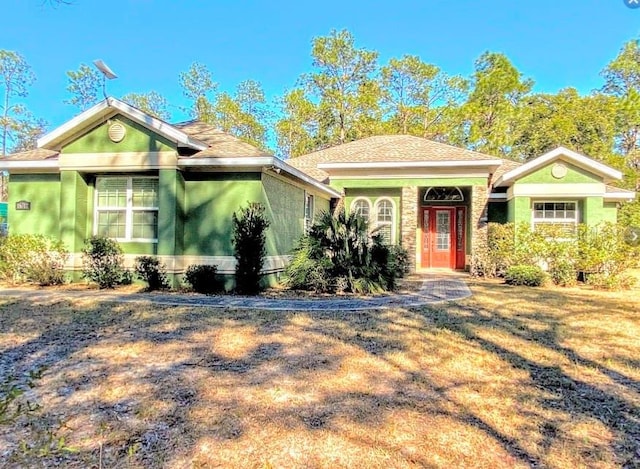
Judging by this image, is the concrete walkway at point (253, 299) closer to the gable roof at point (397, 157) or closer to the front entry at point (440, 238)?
the gable roof at point (397, 157)

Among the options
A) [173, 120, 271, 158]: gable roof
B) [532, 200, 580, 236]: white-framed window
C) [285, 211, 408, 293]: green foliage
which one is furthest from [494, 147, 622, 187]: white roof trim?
[173, 120, 271, 158]: gable roof

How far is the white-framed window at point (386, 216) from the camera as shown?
16859 millimetres

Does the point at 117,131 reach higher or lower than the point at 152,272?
higher

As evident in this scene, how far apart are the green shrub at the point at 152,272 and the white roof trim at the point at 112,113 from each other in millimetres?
2934

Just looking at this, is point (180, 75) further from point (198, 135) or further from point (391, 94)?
point (198, 135)

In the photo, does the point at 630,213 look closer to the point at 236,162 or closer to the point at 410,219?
the point at 410,219

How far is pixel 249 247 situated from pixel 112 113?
4956mm

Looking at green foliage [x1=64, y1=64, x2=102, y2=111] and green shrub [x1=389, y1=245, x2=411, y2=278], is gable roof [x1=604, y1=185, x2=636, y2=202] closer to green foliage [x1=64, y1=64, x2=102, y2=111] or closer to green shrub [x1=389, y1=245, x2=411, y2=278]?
green shrub [x1=389, y1=245, x2=411, y2=278]

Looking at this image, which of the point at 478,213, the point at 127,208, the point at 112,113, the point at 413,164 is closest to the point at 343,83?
the point at 413,164

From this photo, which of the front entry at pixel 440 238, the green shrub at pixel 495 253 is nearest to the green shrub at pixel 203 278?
the green shrub at pixel 495 253

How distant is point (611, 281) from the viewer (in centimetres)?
1162

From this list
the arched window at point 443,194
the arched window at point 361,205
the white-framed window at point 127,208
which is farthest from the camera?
the arched window at point 443,194

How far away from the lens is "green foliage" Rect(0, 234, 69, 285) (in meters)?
10.8

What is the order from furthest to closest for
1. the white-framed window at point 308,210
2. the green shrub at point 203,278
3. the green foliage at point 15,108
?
the green foliage at point 15,108 → the white-framed window at point 308,210 → the green shrub at point 203,278
